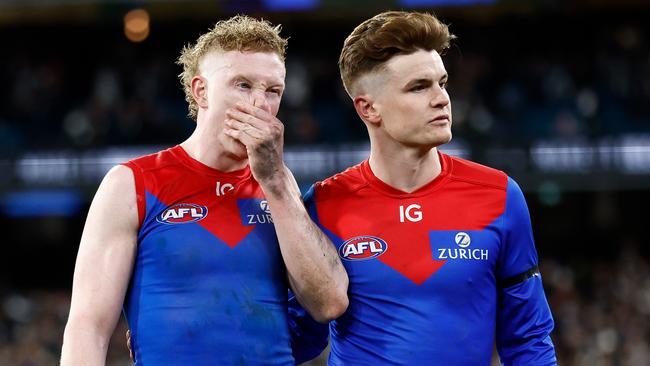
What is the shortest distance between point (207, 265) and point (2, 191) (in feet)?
42.6

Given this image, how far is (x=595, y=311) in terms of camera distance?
47.2 feet

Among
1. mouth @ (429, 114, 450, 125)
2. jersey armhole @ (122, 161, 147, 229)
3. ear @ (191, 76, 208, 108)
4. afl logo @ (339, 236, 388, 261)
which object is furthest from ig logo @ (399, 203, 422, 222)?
jersey armhole @ (122, 161, 147, 229)

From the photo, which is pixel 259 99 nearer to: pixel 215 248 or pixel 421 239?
pixel 215 248

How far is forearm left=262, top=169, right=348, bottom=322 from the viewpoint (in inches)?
140

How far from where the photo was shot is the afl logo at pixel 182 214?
361 cm

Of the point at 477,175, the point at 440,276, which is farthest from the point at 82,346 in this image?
the point at 477,175

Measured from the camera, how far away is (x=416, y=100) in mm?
3752

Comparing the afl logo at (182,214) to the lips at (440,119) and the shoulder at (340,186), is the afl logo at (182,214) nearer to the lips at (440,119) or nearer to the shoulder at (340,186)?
the shoulder at (340,186)

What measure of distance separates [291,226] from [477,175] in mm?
815

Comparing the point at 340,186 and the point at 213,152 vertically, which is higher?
the point at 213,152

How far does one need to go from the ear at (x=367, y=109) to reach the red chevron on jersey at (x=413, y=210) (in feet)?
0.70

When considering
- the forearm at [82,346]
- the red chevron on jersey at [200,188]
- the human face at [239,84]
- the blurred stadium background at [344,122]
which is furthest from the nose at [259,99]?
the blurred stadium background at [344,122]

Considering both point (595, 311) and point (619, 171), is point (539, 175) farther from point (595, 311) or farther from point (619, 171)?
point (595, 311)

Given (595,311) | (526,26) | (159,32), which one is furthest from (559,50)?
(159,32)
